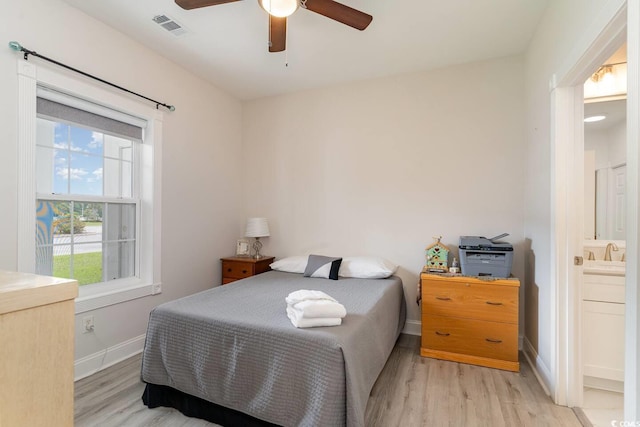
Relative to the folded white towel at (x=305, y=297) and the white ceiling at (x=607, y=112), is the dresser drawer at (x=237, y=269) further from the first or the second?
the white ceiling at (x=607, y=112)

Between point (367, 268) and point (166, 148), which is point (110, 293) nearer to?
point (166, 148)

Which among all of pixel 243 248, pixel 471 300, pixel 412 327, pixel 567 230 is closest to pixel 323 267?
pixel 412 327

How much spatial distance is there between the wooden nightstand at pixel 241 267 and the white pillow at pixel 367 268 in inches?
38.2

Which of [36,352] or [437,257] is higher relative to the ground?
[36,352]

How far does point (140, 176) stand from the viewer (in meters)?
2.81

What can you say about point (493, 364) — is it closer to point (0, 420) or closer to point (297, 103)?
point (0, 420)

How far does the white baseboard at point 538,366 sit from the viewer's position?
2086 mm

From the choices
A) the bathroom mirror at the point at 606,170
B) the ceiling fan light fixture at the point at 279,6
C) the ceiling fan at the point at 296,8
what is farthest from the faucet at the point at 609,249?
the ceiling fan light fixture at the point at 279,6

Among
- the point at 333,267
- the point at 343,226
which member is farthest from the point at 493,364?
the point at 343,226

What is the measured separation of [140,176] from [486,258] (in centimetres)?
311

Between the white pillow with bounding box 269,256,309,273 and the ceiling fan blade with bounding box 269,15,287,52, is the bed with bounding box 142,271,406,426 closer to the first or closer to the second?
the white pillow with bounding box 269,256,309,273

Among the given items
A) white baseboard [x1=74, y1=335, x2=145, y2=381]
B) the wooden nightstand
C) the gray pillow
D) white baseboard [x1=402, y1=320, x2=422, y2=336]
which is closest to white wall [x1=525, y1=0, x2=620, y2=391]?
white baseboard [x1=402, y1=320, x2=422, y2=336]

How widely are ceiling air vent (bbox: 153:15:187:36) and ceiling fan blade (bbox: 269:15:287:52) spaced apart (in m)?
0.84

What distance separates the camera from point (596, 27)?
1.46m
